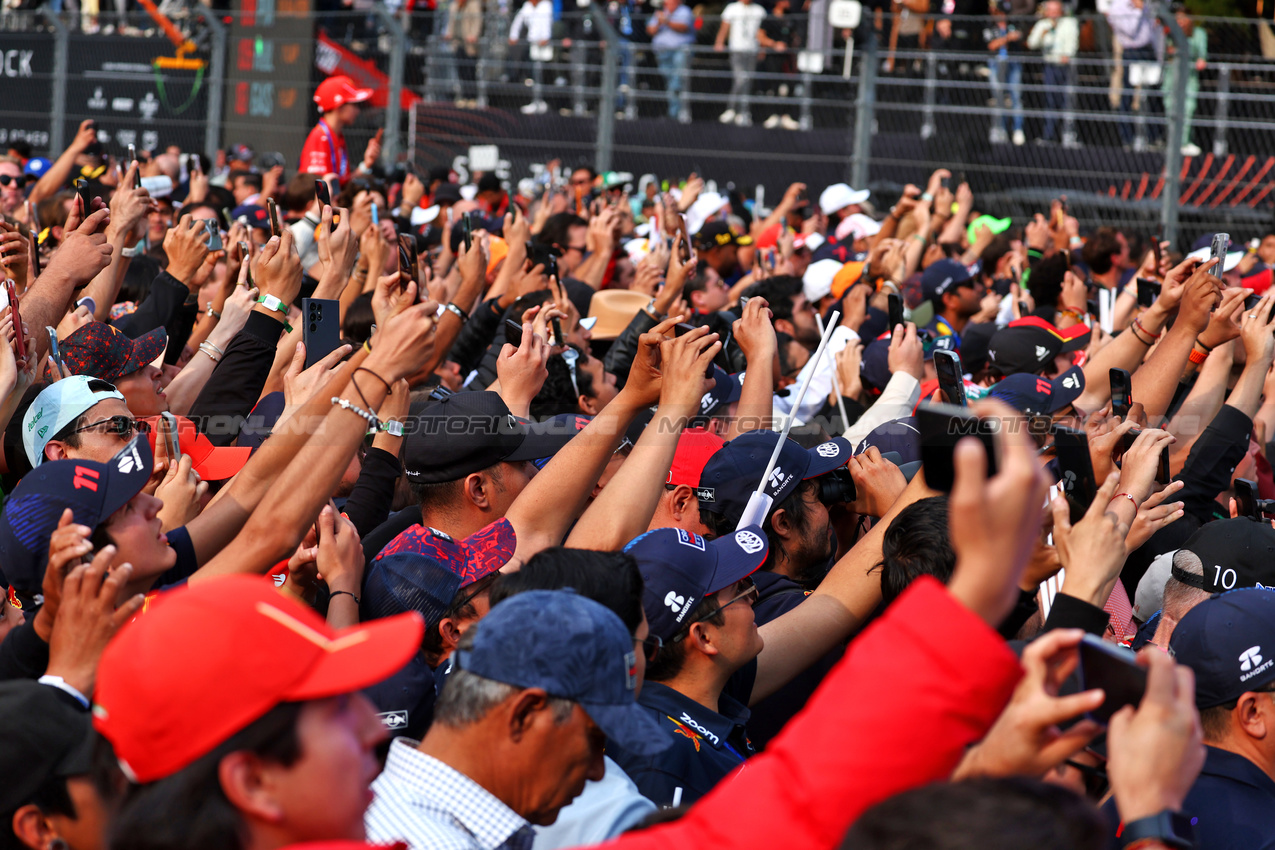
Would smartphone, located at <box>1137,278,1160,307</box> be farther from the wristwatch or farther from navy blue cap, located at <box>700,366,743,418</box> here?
the wristwatch

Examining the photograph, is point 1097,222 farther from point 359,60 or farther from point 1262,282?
point 359,60

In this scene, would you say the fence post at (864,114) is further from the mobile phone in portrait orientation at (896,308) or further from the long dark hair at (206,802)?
the long dark hair at (206,802)

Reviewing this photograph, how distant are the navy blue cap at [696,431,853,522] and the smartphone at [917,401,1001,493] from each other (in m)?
1.94

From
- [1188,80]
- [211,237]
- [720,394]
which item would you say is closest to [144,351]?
[211,237]

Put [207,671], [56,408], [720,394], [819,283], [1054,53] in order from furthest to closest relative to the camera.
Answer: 1. [1054,53]
2. [819,283]
3. [720,394]
4. [56,408]
5. [207,671]

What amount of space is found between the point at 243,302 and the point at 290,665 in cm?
389

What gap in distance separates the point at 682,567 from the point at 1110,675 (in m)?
1.38

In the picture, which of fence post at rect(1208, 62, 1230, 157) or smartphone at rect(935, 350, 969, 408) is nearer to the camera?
smartphone at rect(935, 350, 969, 408)

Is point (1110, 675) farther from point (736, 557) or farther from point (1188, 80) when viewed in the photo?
point (1188, 80)

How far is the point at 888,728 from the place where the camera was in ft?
5.12

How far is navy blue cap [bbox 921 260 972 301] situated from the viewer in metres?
8.67

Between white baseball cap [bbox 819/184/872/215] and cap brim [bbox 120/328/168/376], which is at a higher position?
white baseball cap [bbox 819/184/872/215]

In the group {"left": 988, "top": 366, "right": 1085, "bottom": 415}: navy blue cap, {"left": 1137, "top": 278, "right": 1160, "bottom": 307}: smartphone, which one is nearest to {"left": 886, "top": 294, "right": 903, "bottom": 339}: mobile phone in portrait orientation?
{"left": 1137, "top": 278, "right": 1160, "bottom": 307}: smartphone

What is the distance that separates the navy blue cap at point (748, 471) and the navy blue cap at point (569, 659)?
1792mm
